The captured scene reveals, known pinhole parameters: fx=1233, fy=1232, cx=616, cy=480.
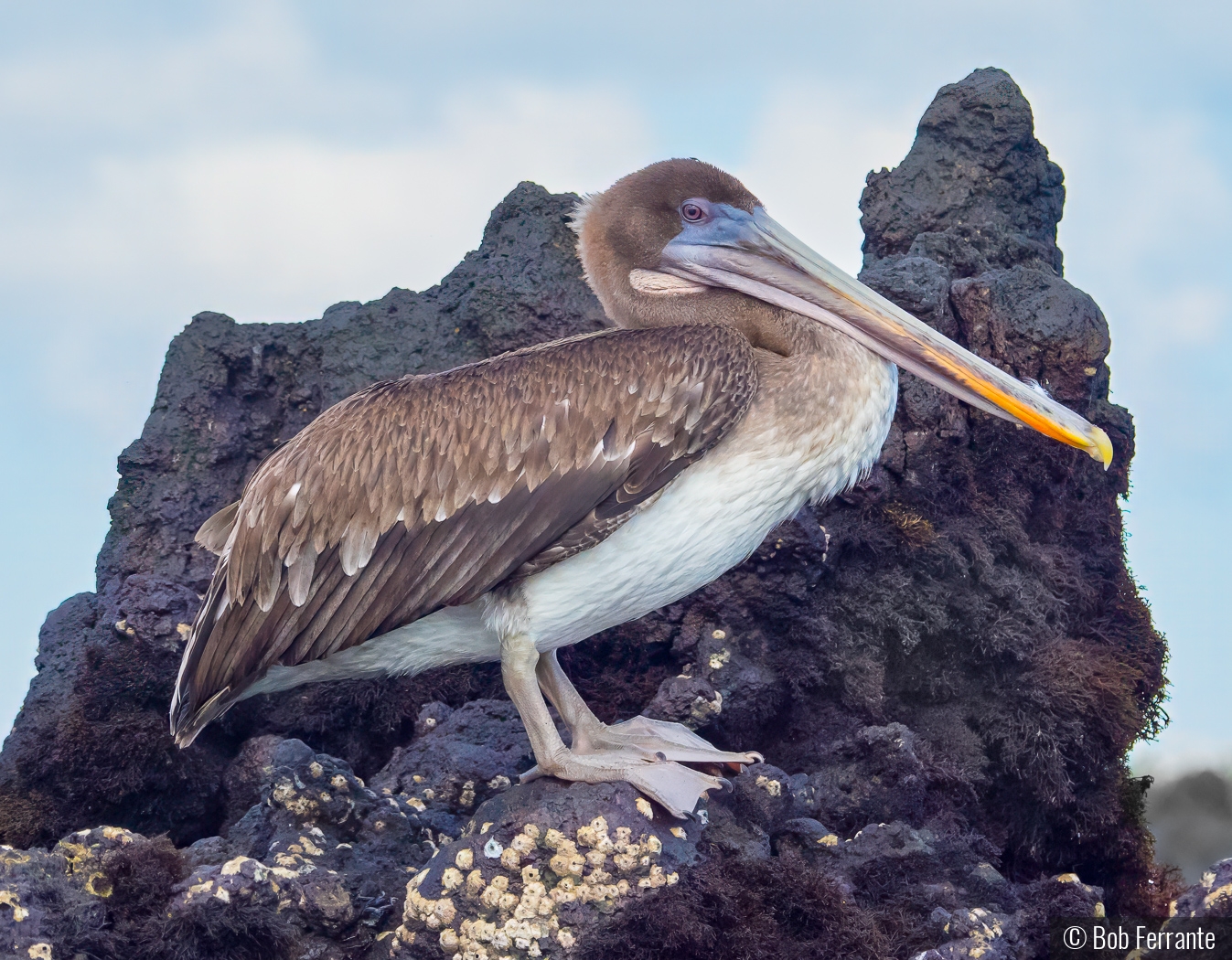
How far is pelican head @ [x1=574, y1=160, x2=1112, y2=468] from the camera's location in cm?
544

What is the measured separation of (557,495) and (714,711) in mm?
1991

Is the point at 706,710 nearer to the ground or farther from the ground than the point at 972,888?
farther from the ground

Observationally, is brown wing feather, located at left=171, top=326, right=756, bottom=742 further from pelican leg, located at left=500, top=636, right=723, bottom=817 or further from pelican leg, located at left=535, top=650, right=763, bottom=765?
pelican leg, located at left=535, top=650, right=763, bottom=765

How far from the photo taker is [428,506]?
4.99 m

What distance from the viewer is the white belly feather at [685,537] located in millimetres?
4918

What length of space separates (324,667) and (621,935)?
1774 millimetres

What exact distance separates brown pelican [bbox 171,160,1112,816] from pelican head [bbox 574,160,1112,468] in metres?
0.02

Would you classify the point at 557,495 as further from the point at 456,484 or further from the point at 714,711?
the point at 714,711

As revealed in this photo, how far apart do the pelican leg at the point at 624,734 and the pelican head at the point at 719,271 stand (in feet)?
5.58

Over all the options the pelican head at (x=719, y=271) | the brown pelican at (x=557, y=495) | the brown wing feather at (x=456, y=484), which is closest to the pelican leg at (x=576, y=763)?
the brown pelican at (x=557, y=495)

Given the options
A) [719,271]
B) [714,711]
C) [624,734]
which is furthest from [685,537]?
[714,711]

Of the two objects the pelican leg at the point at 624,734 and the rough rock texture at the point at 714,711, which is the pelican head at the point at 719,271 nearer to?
the rough rock texture at the point at 714,711

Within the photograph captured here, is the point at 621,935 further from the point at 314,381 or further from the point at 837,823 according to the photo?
the point at 314,381

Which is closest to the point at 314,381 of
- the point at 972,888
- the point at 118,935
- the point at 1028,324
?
the point at 118,935
